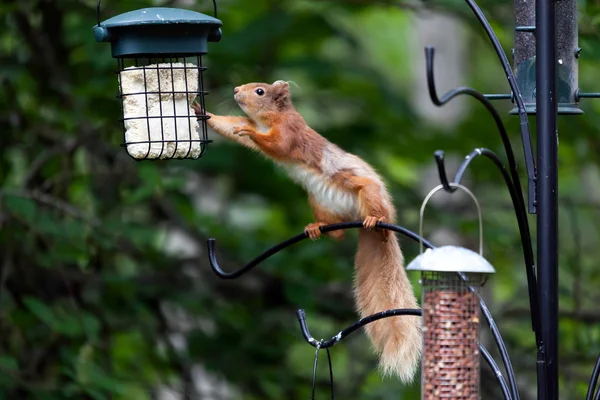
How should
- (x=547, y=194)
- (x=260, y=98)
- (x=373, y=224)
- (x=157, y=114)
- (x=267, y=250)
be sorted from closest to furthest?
1. (x=547, y=194)
2. (x=267, y=250)
3. (x=373, y=224)
4. (x=157, y=114)
5. (x=260, y=98)

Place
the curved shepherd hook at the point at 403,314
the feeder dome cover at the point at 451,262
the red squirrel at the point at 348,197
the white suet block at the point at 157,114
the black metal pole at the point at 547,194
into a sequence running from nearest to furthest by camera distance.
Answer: the feeder dome cover at the point at 451,262 → the black metal pole at the point at 547,194 → the curved shepherd hook at the point at 403,314 → the red squirrel at the point at 348,197 → the white suet block at the point at 157,114

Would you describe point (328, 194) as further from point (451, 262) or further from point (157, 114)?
point (451, 262)

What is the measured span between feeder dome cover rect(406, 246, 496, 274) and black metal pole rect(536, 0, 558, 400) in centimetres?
37

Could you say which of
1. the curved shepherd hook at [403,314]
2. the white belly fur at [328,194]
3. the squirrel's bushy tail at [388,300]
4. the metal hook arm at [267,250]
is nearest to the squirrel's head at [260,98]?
the white belly fur at [328,194]

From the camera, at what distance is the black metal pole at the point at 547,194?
2.50 m

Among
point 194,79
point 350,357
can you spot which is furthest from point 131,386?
point 194,79

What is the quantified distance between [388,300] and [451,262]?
1333mm

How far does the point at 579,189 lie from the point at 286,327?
561 centimetres

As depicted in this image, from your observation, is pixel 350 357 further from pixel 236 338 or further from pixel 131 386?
pixel 131 386

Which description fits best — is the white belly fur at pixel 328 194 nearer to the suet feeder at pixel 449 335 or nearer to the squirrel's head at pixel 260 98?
the squirrel's head at pixel 260 98

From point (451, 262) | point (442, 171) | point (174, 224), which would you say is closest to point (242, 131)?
point (442, 171)

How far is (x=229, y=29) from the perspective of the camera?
6.29 metres

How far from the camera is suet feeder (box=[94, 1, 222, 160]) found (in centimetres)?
320

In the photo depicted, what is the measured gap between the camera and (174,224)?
6371 millimetres
